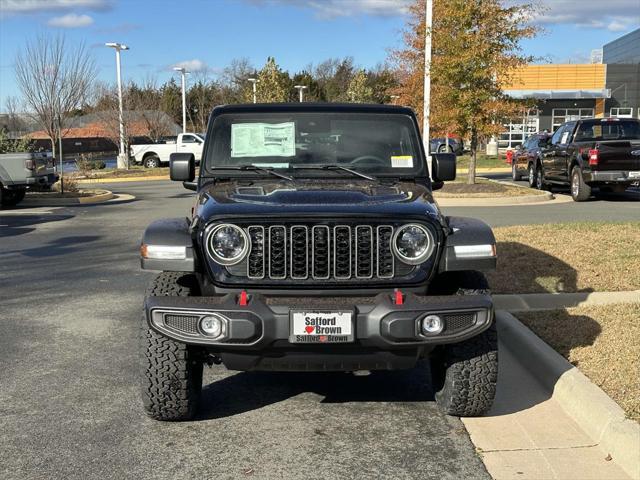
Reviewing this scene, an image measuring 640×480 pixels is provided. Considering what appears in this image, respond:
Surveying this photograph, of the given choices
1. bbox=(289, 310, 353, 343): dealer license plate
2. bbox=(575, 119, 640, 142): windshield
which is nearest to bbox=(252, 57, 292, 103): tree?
bbox=(575, 119, 640, 142): windshield

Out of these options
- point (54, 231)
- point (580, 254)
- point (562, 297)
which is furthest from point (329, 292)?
point (54, 231)

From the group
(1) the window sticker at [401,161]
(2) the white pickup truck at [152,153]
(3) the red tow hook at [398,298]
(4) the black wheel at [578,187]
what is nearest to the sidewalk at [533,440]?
(3) the red tow hook at [398,298]

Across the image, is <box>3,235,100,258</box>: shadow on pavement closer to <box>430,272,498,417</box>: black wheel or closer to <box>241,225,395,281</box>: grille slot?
<box>241,225,395,281</box>: grille slot

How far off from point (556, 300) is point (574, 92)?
48253mm

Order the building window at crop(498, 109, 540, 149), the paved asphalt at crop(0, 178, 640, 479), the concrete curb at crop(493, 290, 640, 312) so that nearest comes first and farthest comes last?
the paved asphalt at crop(0, 178, 640, 479) < the concrete curb at crop(493, 290, 640, 312) < the building window at crop(498, 109, 540, 149)

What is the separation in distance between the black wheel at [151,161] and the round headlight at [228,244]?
1316 inches

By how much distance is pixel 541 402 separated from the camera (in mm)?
4551

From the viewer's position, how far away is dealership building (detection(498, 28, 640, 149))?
1988 inches

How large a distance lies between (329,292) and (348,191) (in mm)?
737

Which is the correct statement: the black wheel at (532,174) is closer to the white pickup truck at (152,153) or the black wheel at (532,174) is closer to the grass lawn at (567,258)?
the grass lawn at (567,258)

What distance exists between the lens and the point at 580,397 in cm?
428

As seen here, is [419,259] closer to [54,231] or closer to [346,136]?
[346,136]

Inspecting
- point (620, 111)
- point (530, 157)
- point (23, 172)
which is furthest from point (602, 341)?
point (620, 111)

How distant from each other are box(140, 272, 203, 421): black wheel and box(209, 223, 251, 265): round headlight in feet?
1.14
